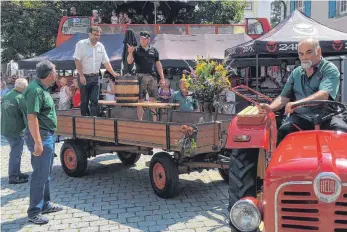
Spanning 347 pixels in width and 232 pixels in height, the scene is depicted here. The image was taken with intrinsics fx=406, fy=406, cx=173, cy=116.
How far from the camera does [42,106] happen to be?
5.02 meters

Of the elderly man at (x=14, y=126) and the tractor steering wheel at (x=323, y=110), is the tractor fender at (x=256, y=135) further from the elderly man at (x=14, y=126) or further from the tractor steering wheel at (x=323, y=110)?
the elderly man at (x=14, y=126)

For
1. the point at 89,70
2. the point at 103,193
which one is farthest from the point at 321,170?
the point at 89,70

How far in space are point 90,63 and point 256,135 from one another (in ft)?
14.3

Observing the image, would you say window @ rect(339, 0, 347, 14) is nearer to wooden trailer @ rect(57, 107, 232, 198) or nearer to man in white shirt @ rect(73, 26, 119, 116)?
wooden trailer @ rect(57, 107, 232, 198)

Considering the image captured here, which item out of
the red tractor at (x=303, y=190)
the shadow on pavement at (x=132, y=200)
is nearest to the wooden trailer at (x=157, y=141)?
the shadow on pavement at (x=132, y=200)

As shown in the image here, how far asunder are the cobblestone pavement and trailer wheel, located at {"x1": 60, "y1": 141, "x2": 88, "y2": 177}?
0.47ft

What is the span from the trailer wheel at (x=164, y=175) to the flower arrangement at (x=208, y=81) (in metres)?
1.05

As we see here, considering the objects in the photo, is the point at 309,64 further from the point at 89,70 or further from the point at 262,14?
the point at 262,14

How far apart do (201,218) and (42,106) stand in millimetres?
2424

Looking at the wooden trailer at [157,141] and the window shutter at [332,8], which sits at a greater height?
the window shutter at [332,8]

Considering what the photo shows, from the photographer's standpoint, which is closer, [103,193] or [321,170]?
[321,170]

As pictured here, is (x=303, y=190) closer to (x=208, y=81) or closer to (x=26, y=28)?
(x=208, y=81)

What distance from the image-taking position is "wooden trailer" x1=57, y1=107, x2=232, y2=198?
5.38 metres

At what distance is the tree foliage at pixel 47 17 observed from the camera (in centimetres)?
2280
